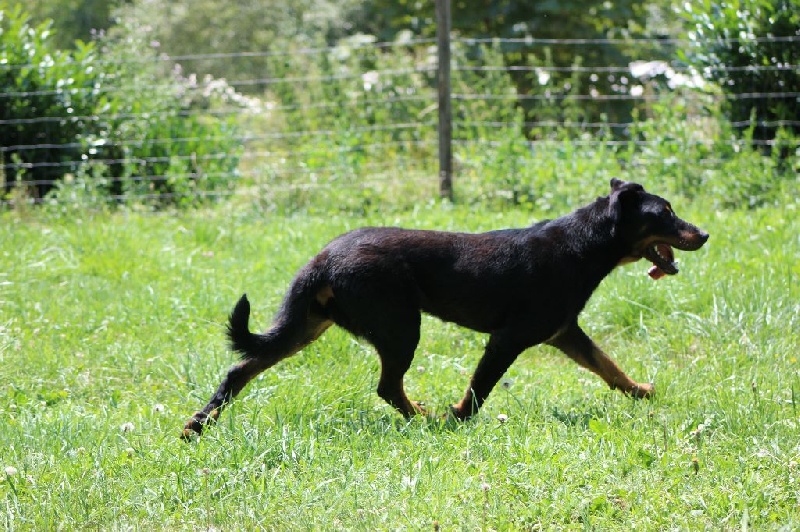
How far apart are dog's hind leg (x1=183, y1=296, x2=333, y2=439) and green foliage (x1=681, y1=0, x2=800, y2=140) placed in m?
6.20

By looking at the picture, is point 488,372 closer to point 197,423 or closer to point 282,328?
point 282,328

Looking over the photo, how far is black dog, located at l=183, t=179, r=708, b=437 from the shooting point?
193 inches

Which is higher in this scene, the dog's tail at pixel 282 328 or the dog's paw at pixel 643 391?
the dog's tail at pixel 282 328

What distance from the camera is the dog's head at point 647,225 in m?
5.22

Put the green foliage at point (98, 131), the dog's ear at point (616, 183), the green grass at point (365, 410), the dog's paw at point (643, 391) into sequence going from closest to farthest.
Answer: the green grass at point (365, 410)
the dog's paw at point (643, 391)
the dog's ear at point (616, 183)
the green foliage at point (98, 131)

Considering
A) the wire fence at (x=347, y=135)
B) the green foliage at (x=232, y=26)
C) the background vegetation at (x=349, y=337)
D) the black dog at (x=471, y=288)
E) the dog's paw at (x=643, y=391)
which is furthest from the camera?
the green foliage at (x=232, y=26)

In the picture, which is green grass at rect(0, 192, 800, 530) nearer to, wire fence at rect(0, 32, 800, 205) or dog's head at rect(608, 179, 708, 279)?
dog's head at rect(608, 179, 708, 279)

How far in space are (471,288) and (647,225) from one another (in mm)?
987

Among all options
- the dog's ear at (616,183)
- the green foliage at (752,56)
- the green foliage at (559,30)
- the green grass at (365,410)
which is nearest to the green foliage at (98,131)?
the green grass at (365,410)

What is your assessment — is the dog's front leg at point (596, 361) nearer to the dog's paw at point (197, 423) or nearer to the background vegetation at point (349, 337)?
the background vegetation at point (349, 337)

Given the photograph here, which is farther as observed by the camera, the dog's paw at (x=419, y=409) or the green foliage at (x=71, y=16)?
the green foliage at (x=71, y=16)

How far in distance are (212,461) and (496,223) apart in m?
4.55

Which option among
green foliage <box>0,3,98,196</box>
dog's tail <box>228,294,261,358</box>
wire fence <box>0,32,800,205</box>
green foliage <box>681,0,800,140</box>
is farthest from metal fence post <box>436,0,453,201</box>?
dog's tail <box>228,294,261,358</box>

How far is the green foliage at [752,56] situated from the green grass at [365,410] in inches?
85.9
